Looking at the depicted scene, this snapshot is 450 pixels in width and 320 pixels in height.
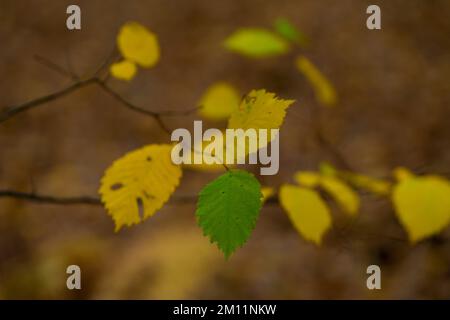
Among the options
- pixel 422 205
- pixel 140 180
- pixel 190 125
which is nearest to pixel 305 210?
pixel 422 205

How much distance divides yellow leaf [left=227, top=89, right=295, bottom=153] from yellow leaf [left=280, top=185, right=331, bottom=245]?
1.26 ft

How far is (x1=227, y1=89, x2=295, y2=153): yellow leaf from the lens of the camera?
0.44 meters

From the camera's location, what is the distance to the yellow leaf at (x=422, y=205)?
0.92 metres

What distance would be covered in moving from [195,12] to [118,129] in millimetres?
708

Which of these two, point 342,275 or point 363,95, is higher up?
point 363,95

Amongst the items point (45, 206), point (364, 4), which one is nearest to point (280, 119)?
point (45, 206)

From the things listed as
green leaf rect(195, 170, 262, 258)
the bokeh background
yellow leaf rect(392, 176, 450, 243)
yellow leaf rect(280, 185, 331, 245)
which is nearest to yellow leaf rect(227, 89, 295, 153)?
green leaf rect(195, 170, 262, 258)

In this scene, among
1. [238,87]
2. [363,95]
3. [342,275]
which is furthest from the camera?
[238,87]

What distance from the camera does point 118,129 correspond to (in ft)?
6.63

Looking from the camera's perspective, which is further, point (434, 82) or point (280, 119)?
point (434, 82)

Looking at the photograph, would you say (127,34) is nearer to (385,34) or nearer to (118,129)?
(118,129)

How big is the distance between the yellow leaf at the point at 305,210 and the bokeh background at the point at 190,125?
42 centimetres
